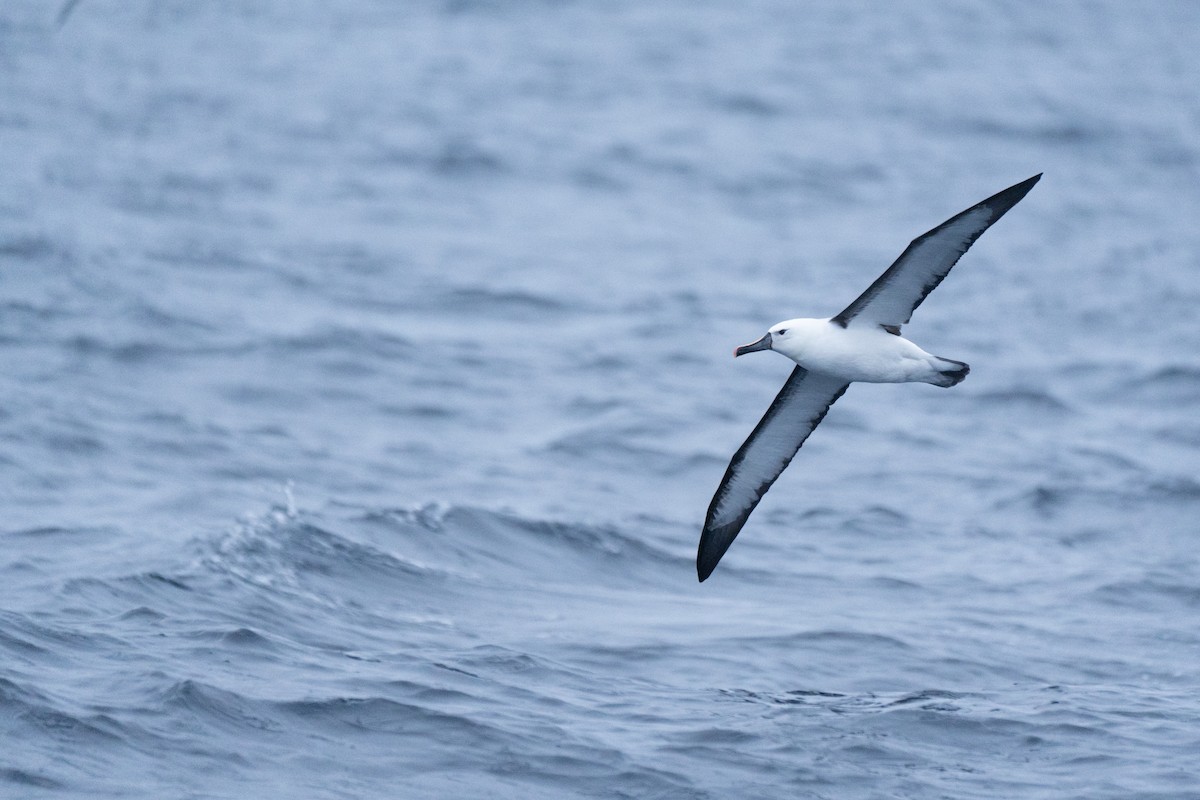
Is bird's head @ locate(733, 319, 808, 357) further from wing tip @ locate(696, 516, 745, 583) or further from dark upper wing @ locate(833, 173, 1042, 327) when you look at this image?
wing tip @ locate(696, 516, 745, 583)

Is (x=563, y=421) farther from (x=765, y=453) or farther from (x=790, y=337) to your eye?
(x=790, y=337)

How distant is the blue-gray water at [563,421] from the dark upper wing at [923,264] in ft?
8.96

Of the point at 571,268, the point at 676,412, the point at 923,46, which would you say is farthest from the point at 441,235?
the point at 923,46

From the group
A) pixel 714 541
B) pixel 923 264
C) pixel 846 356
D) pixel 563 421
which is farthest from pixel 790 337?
pixel 563 421

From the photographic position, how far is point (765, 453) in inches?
461

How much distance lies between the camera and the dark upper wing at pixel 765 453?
11.3 m

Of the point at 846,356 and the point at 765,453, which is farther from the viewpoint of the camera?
the point at 765,453

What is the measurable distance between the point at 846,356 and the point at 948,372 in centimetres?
62

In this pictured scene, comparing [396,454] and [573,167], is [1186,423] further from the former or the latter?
[573,167]

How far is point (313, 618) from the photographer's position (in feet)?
40.5

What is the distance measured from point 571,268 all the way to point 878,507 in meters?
8.44

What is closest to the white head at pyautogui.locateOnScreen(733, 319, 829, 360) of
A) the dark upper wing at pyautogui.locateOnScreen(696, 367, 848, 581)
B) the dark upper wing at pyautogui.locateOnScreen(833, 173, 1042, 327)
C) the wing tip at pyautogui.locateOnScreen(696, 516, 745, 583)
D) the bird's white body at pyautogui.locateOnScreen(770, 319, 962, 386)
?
the bird's white body at pyautogui.locateOnScreen(770, 319, 962, 386)

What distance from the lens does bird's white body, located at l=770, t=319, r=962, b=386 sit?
10508mm

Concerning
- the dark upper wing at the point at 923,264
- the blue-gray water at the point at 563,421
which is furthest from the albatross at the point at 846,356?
the blue-gray water at the point at 563,421
